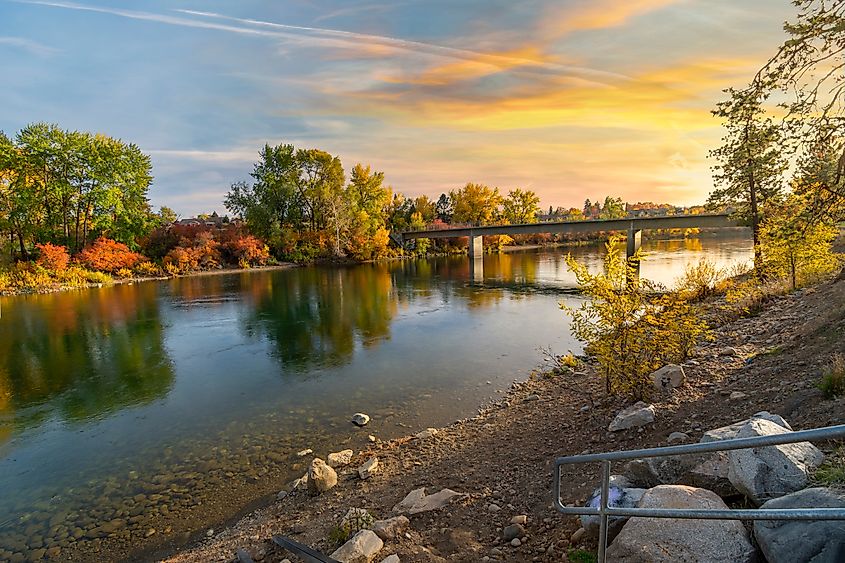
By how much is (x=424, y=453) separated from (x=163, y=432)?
7246mm

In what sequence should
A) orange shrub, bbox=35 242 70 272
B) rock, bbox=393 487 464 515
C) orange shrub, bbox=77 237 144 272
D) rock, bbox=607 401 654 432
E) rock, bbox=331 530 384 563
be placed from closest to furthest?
1. rock, bbox=331 530 384 563
2. rock, bbox=393 487 464 515
3. rock, bbox=607 401 654 432
4. orange shrub, bbox=35 242 70 272
5. orange shrub, bbox=77 237 144 272

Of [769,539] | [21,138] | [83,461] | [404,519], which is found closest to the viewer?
[769,539]

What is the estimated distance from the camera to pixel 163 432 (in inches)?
468

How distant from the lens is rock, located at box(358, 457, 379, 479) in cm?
838

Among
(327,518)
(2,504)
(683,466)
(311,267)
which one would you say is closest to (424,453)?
(327,518)

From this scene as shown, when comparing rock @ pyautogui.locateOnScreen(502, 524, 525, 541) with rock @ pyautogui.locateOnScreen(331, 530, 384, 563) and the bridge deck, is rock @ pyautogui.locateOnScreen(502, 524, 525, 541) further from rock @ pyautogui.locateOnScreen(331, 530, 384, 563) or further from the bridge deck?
the bridge deck

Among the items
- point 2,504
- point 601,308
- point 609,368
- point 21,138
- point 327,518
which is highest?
point 21,138

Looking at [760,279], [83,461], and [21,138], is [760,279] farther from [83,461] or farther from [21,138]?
[21,138]

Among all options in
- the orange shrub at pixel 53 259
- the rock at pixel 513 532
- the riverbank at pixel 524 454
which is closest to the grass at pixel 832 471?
the riverbank at pixel 524 454

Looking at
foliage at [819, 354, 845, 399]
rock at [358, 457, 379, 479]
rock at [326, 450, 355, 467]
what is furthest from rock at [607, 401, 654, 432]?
rock at [326, 450, 355, 467]

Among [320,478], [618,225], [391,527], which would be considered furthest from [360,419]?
[618,225]

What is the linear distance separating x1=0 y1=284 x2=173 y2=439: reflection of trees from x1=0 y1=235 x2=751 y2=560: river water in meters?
0.09

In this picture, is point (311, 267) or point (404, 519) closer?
point (404, 519)

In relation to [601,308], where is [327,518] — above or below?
below
